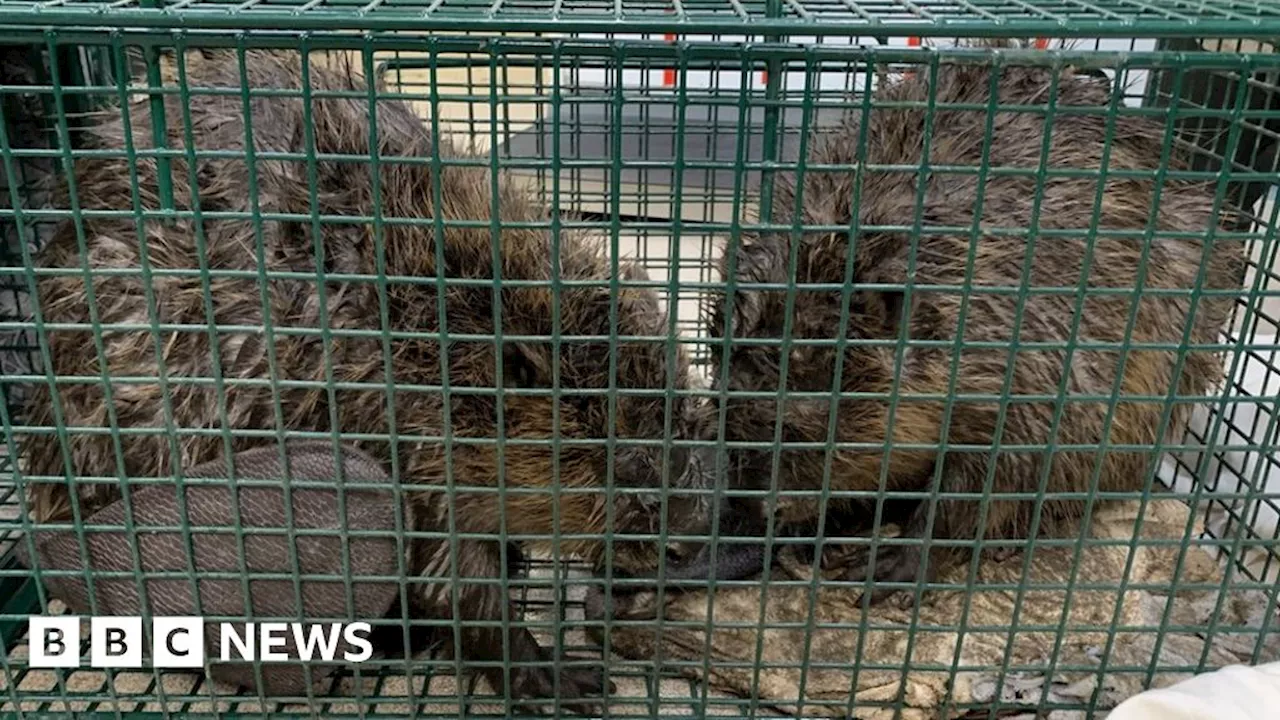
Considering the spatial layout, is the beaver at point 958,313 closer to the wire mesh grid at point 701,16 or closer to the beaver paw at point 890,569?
the beaver paw at point 890,569

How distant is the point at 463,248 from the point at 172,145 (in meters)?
0.59

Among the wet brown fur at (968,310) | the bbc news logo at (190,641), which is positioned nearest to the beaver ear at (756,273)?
the wet brown fur at (968,310)

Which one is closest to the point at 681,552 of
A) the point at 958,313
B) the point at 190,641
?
the point at 958,313

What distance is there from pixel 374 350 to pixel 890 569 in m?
1.31

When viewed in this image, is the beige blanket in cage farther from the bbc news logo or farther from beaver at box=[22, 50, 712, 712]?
the bbc news logo

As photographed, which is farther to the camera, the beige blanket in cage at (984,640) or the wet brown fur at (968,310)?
the wet brown fur at (968,310)

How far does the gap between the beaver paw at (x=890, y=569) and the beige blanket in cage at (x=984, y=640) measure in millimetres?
43

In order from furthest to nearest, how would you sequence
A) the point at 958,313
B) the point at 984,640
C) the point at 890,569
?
1. the point at 890,569
2. the point at 984,640
3. the point at 958,313

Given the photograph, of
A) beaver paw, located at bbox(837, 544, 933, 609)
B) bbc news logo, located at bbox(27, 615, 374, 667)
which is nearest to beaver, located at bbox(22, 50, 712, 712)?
bbc news logo, located at bbox(27, 615, 374, 667)

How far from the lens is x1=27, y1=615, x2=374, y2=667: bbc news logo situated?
185cm

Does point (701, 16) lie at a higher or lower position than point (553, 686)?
higher

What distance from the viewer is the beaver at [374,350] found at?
1.95m

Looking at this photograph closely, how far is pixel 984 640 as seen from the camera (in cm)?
236

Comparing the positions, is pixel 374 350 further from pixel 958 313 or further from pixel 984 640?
pixel 984 640
